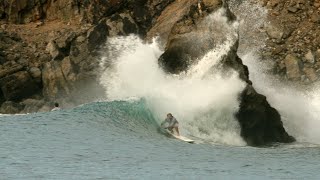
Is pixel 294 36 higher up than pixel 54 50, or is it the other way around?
pixel 294 36

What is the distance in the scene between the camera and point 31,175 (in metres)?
18.0

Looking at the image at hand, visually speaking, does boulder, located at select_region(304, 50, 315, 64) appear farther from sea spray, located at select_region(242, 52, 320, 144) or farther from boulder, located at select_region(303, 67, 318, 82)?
sea spray, located at select_region(242, 52, 320, 144)

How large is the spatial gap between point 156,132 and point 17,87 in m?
19.7

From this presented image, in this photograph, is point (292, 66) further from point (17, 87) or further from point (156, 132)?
point (156, 132)

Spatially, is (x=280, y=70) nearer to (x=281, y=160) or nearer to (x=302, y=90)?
(x=302, y=90)

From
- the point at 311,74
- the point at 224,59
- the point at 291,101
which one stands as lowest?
the point at 224,59

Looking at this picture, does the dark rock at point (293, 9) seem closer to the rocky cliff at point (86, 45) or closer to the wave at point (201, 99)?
the rocky cliff at point (86, 45)

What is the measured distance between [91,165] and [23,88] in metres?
28.2

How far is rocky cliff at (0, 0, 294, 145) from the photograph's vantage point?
3319 centimetres

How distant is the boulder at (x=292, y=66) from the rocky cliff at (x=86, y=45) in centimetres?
752

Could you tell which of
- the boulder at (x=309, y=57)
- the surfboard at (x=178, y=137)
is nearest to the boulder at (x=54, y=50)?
the boulder at (x=309, y=57)

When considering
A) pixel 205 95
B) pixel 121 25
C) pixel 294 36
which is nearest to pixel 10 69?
pixel 121 25

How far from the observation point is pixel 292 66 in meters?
47.2

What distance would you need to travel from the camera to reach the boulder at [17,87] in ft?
153
